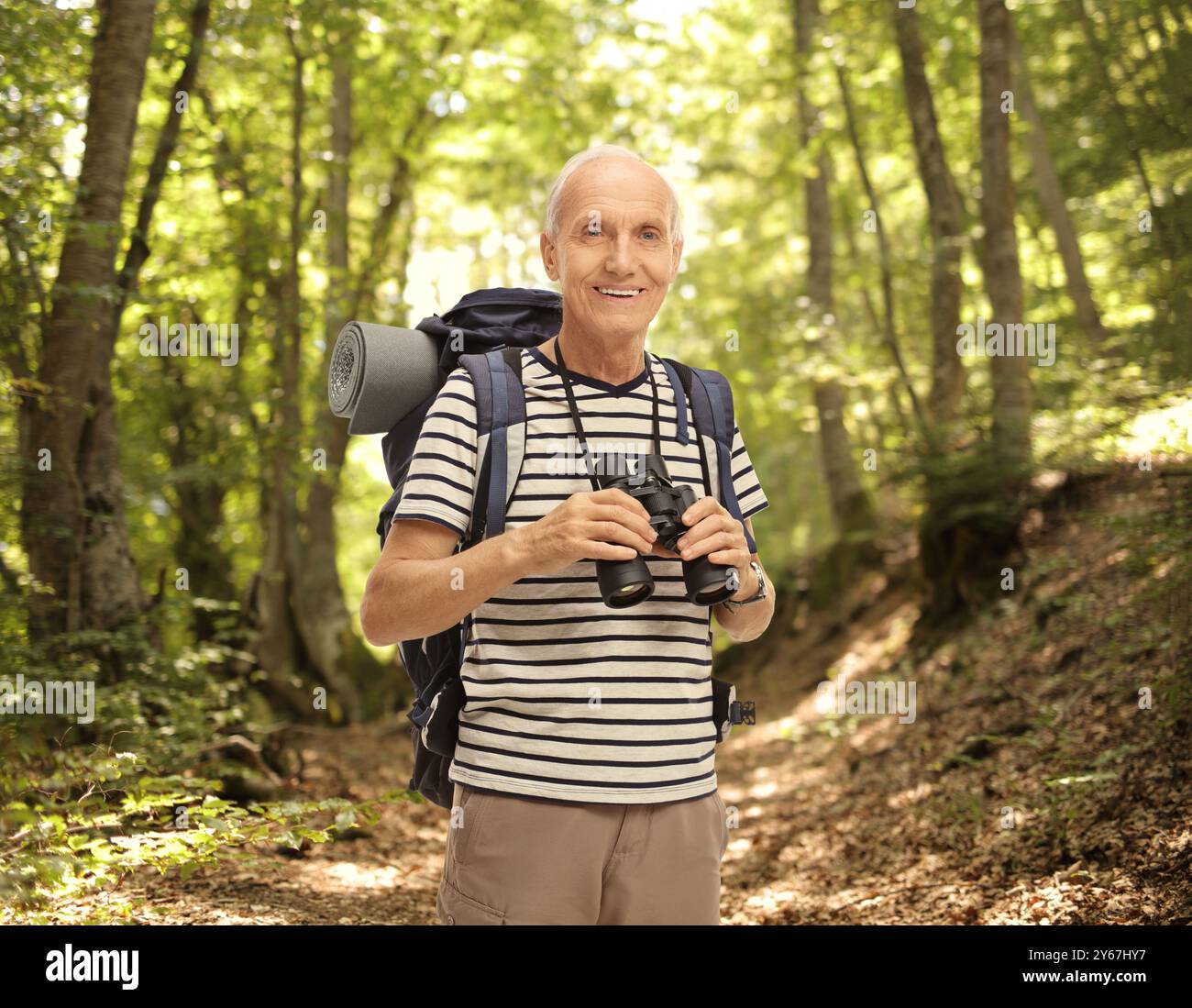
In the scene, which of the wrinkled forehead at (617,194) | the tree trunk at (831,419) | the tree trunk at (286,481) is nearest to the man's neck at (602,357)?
the wrinkled forehead at (617,194)

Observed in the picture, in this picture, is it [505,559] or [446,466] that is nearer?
[505,559]

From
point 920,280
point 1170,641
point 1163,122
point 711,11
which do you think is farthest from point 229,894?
point 711,11

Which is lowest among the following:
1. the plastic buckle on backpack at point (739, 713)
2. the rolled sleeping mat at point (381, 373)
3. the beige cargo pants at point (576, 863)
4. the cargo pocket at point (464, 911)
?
the cargo pocket at point (464, 911)

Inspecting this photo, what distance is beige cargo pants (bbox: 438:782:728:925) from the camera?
202cm

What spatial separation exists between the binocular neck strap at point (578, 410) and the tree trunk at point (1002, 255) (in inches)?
297

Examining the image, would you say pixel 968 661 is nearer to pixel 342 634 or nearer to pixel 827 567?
pixel 827 567

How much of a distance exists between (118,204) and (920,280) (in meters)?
11.5

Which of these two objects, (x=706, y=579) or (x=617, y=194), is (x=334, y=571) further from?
(x=706, y=579)

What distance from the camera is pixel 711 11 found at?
16.0 metres

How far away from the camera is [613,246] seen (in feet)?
7.23

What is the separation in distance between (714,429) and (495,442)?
0.55m

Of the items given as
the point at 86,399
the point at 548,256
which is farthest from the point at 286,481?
the point at 548,256

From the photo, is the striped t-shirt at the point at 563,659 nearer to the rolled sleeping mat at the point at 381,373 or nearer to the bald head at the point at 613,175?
the rolled sleeping mat at the point at 381,373

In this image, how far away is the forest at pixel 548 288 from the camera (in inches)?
202
